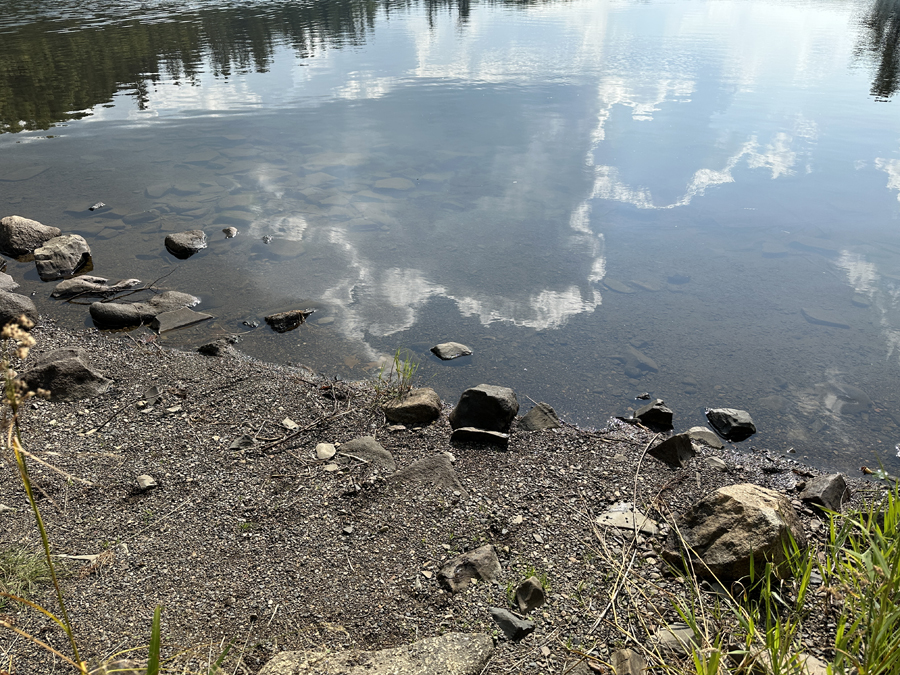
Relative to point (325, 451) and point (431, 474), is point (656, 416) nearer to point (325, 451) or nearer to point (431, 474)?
point (431, 474)

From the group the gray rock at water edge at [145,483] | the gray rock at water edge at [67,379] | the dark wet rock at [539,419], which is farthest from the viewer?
the dark wet rock at [539,419]

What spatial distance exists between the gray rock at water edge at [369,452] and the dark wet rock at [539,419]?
3.59ft

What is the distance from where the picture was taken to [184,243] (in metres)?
7.29

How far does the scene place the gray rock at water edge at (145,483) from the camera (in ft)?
10.8

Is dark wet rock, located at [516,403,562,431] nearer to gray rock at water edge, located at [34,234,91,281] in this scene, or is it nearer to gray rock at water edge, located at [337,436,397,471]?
gray rock at water edge, located at [337,436,397,471]

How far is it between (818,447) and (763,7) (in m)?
39.5

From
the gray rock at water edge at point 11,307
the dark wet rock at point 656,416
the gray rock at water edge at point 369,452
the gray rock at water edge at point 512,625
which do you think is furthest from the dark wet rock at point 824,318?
the gray rock at water edge at point 11,307

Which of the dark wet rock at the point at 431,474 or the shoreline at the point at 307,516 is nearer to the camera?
the shoreline at the point at 307,516

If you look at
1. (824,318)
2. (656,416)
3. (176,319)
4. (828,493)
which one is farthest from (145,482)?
(824,318)

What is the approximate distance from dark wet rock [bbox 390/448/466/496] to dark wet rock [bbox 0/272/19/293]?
17.6 feet

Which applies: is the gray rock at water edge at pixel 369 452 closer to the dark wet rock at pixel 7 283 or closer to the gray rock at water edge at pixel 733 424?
the gray rock at water edge at pixel 733 424

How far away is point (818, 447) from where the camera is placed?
4293 mm

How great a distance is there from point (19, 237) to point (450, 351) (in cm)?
566

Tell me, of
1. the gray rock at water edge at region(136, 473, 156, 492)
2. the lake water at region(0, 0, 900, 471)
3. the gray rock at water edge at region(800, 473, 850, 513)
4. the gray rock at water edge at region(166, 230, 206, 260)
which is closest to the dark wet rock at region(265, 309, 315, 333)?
the lake water at region(0, 0, 900, 471)
